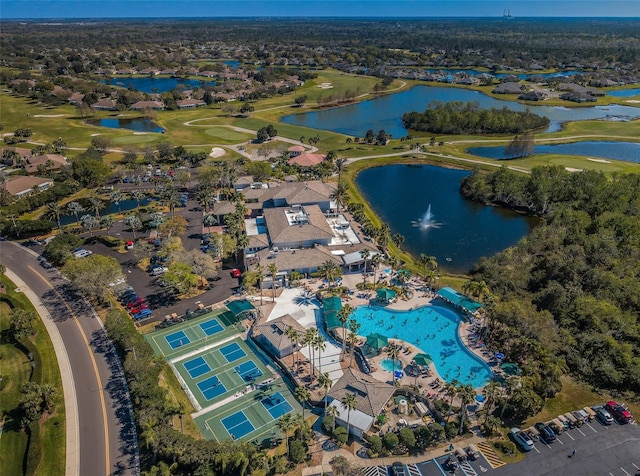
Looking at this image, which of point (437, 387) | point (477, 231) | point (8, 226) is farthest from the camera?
point (477, 231)

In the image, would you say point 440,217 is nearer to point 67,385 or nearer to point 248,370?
point 248,370

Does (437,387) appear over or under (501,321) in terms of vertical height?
under

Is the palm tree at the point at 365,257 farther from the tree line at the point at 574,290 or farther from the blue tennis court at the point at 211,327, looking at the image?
the blue tennis court at the point at 211,327

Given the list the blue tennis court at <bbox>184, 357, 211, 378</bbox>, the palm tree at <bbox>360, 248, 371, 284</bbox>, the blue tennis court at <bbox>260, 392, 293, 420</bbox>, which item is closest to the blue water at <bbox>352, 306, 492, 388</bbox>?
the palm tree at <bbox>360, 248, 371, 284</bbox>

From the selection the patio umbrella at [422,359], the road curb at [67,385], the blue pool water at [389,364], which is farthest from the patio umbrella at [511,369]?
the road curb at [67,385]

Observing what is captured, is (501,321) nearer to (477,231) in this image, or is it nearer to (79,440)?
(477,231)

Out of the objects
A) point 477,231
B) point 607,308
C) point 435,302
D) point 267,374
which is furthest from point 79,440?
point 477,231
